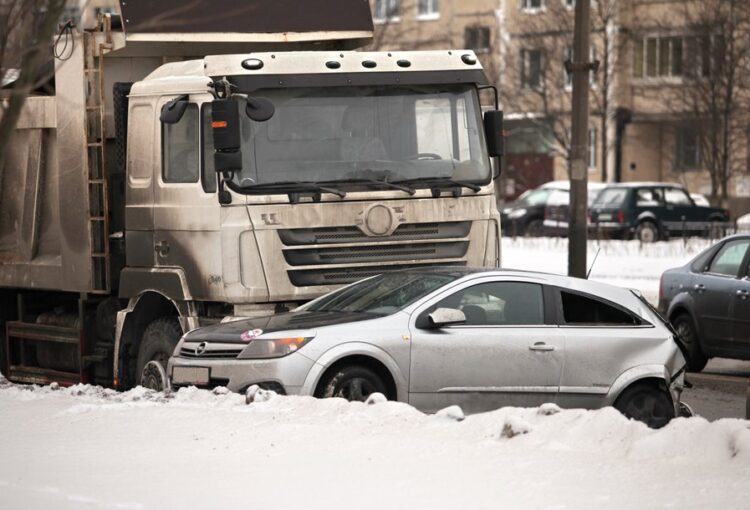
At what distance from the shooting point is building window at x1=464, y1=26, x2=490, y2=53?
59.5m

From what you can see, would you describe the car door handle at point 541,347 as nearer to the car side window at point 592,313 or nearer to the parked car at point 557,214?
the car side window at point 592,313

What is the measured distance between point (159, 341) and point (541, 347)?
3554mm

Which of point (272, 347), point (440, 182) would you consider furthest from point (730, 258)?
point (272, 347)

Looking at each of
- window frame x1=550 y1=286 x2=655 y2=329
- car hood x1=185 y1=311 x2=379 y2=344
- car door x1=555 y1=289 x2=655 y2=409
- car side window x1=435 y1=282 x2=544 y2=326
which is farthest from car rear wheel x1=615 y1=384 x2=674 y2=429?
car hood x1=185 y1=311 x2=379 y2=344

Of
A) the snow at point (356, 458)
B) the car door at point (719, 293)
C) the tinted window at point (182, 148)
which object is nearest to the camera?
the snow at point (356, 458)

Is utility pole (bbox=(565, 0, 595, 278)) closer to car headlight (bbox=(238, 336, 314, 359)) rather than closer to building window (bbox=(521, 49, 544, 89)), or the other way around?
car headlight (bbox=(238, 336, 314, 359))

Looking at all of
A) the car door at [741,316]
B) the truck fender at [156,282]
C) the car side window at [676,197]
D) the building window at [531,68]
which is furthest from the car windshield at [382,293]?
the building window at [531,68]

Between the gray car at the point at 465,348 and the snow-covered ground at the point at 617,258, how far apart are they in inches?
529

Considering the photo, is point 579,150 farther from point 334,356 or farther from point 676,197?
point 676,197

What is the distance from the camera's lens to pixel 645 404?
11203 mm

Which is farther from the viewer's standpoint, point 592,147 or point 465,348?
point 592,147

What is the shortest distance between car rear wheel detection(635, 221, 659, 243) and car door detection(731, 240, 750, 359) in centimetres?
2543

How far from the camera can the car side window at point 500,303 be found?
11.0 meters

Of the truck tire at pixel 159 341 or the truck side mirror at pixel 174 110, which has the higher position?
the truck side mirror at pixel 174 110
